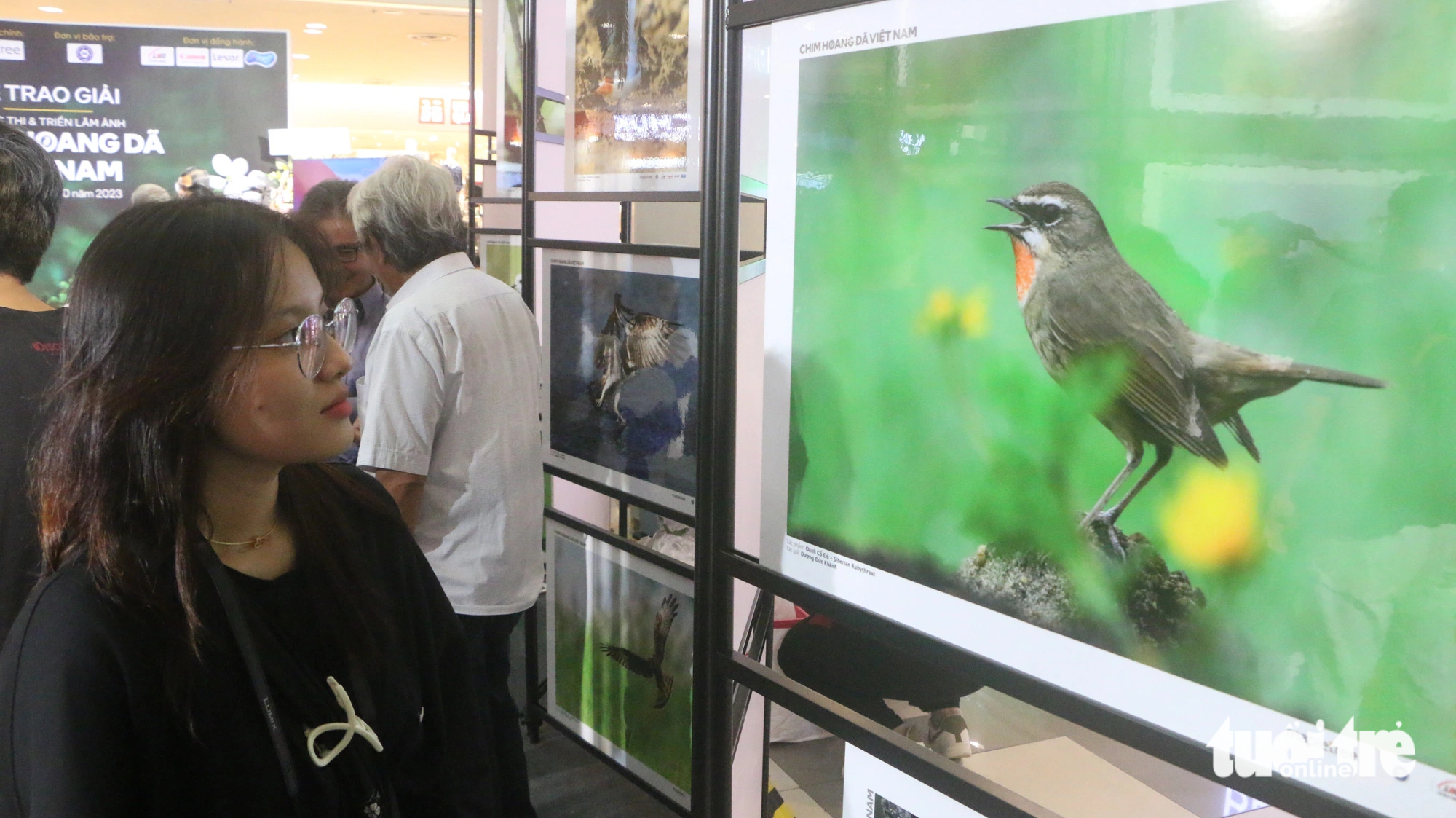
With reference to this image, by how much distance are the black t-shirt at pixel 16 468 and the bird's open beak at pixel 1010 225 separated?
1518 millimetres

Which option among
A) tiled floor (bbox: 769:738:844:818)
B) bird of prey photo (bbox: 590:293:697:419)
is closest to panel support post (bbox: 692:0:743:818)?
tiled floor (bbox: 769:738:844:818)

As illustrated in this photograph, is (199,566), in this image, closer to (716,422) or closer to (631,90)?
(716,422)

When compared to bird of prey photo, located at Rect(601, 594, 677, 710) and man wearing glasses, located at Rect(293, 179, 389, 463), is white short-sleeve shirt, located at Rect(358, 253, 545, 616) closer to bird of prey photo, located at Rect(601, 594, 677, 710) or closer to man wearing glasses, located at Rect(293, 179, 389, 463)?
bird of prey photo, located at Rect(601, 594, 677, 710)

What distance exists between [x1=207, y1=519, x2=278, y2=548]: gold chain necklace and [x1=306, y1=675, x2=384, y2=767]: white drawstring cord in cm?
20

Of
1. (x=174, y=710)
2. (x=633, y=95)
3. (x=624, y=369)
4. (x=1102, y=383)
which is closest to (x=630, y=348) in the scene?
(x=624, y=369)

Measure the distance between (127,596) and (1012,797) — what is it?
957 mm

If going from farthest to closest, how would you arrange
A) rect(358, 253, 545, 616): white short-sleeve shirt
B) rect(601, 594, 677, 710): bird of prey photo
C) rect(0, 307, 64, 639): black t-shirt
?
rect(601, 594, 677, 710): bird of prey photo
rect(358, 253, 545, 616): white short-sleeve shirt
rect(0, 307, 64, 639): black t-shirt

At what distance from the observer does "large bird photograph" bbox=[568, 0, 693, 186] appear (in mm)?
2125

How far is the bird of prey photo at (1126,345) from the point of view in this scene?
842 mm

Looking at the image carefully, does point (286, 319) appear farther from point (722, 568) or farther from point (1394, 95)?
point (1394, 95)

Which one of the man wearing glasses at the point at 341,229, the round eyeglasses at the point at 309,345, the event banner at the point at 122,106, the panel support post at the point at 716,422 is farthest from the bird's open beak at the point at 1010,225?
the event banner at the point at 122,106

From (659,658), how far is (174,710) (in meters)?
1.65

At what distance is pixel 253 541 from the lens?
1.25 m

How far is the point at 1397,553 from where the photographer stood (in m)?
0.75
